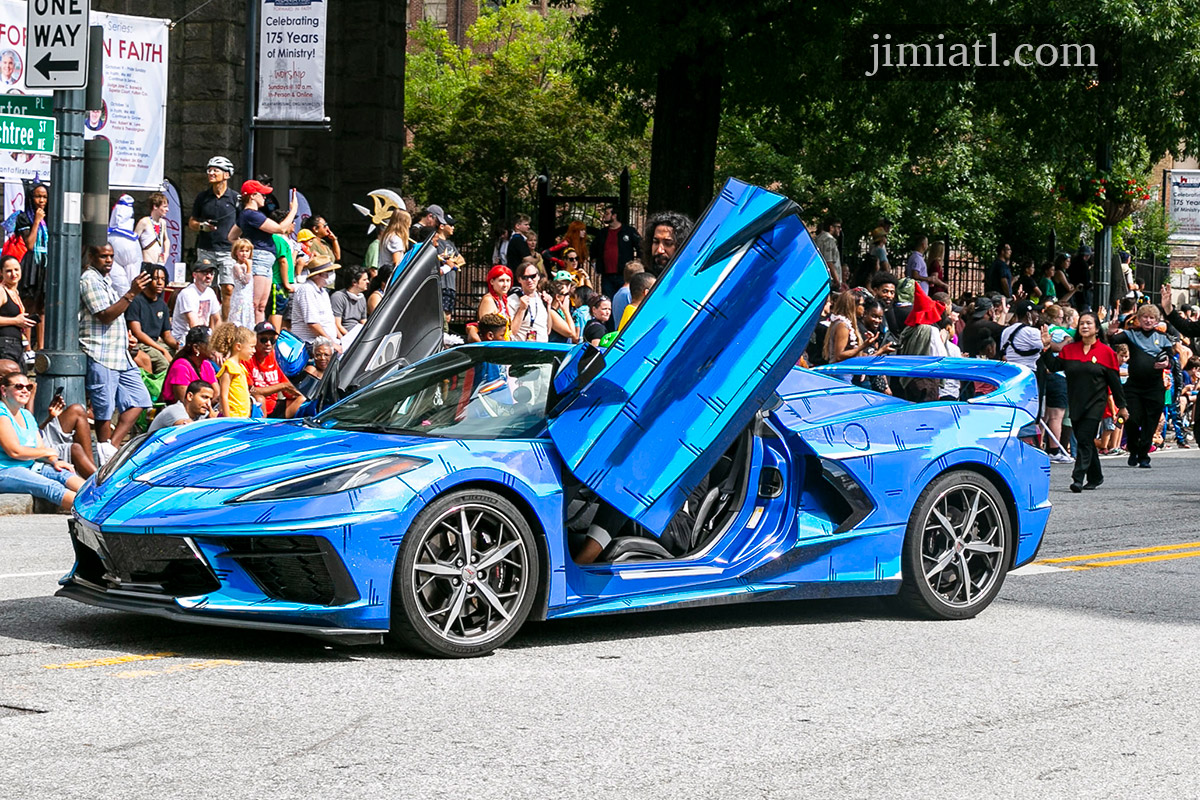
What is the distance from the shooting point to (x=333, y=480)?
21.3 feet

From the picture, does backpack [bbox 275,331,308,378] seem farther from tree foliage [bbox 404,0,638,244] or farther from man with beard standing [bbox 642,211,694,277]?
tree foliage [bbox 404,0,638,244]

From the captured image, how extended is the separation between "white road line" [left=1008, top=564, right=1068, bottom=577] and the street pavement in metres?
1.21

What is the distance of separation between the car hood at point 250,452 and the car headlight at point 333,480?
54 millimetres

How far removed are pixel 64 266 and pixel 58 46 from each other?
1643 mm

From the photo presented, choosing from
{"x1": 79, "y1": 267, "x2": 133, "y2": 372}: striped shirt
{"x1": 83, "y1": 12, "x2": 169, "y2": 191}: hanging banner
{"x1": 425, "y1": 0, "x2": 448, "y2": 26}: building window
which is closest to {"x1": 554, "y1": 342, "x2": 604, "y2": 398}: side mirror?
{"x1": 79, "y1": 267, "x2": 133, "y2": 372}: striped shirt

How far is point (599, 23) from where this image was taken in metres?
23.8

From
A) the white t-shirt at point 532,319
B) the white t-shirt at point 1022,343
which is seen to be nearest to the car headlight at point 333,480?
the white t-shirt at point 532,319

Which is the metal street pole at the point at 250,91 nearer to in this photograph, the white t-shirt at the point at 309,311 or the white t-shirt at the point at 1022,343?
the white t-shirt at the point at 309,311

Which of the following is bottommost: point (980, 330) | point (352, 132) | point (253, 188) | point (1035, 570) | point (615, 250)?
point (1035, 570)

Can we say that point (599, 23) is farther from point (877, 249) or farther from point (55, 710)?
point (55, 710)

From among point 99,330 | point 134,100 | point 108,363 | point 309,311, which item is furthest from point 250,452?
point 134,100

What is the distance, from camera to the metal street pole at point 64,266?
12984mm

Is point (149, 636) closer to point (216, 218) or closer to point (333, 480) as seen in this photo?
point (333, 480)

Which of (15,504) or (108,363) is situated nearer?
(15,504)
